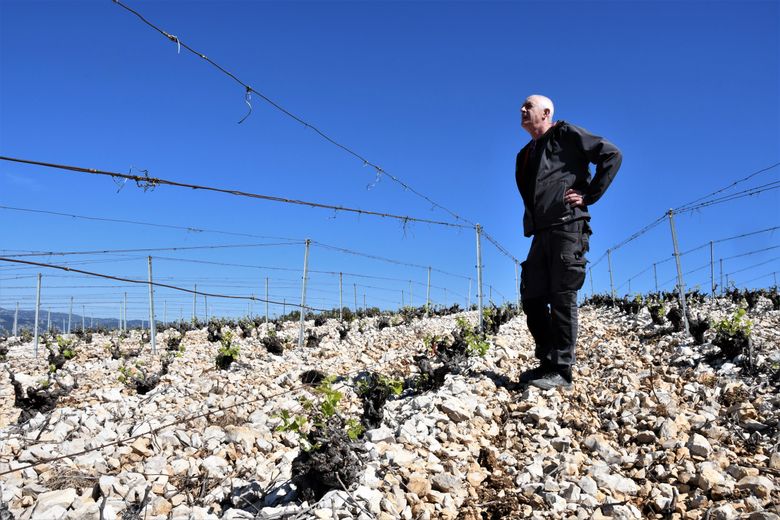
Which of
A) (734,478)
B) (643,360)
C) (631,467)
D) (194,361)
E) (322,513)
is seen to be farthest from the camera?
(194,361)

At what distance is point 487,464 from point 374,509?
2.63ft

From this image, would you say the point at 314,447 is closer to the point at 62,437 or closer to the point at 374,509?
the point at 374,509

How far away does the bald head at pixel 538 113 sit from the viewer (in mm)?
3656

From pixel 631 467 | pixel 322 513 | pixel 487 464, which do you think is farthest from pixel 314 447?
pixel 631 467

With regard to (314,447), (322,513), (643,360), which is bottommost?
(322,513)

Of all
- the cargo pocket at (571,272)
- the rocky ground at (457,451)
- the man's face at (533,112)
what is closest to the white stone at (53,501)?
the rocky ground at (457,451)

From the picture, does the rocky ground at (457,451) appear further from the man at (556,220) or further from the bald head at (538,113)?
the bald head at (538,113)

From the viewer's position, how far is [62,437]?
3.99m

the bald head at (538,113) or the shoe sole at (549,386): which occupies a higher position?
the bald head at (538,113)

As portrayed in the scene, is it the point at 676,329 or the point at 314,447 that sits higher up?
the point at 676,329

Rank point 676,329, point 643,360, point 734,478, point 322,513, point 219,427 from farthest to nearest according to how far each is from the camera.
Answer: point 676,329 → point 643,360 → point 219,427 → point 734,478 → point 322,513

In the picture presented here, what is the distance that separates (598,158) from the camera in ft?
11.2

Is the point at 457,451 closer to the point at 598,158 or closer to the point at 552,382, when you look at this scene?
the point at 552,382

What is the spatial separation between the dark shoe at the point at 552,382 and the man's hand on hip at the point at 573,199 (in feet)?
4.07
